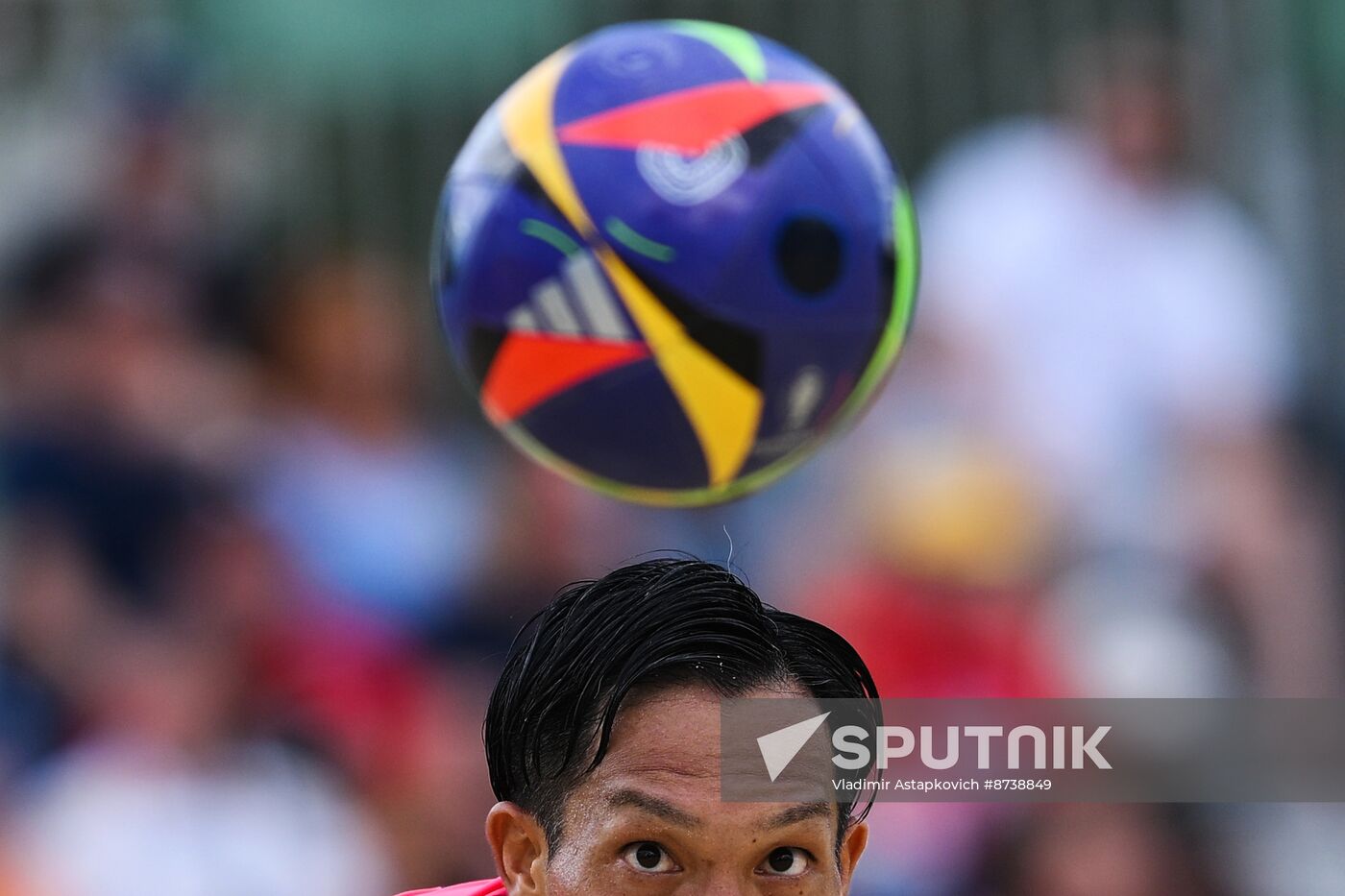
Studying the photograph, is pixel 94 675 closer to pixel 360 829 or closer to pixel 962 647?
pixel 360 829

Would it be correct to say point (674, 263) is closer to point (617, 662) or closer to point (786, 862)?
point (617, 662)

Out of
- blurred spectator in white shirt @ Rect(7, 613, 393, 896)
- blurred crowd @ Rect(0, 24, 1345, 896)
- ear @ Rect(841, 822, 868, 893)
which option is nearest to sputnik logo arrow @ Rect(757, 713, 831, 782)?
ear @ Rect(841, 822, 868, 893)

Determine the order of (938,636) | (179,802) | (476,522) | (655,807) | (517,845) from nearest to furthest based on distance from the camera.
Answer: (655,807) < (517,845) < (179,802) < (938,636) < (476,522)

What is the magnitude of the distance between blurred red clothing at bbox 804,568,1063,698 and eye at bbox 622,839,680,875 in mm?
4222

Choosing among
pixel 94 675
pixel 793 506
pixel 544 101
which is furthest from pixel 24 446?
pixel 544 101

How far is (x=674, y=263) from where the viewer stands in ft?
12.9

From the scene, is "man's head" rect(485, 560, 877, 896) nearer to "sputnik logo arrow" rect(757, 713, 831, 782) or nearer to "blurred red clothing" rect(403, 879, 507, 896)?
"sputnik logo arrow" rect(757, 713, 831, 782)

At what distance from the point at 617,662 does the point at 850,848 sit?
1.45 ft

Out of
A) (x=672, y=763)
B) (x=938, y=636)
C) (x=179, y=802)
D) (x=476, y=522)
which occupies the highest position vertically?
(x=476, y=522)

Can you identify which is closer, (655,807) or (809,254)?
(655,807)

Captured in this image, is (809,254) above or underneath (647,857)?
above

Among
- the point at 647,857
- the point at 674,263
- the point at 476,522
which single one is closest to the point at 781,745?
the point at 647,857

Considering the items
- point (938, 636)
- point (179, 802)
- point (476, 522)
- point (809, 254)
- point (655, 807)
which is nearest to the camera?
point (655, 807)

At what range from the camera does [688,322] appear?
396cm
